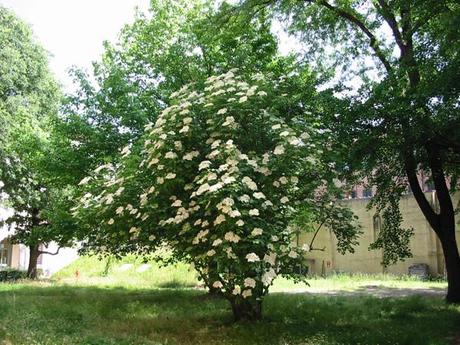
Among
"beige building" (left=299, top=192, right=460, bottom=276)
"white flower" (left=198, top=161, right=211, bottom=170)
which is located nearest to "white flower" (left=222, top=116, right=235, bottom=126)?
"white flower" (left=198, top=161, right=211, bottom=170)

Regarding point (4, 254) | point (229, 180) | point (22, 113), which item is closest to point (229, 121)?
point (229, 180)

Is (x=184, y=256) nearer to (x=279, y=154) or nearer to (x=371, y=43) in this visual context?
(x=279, y=154)

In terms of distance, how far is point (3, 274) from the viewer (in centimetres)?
3344

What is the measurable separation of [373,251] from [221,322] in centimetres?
2513

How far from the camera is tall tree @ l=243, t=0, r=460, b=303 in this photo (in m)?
11.9

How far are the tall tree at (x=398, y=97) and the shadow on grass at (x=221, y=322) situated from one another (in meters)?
2.72

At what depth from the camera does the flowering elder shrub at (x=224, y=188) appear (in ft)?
30.1

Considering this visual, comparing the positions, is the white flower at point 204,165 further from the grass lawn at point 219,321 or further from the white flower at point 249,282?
the grass lawn at point 219,321

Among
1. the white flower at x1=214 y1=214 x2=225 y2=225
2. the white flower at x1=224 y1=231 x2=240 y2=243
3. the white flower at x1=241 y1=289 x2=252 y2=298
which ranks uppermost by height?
the white flower at x1=214 y1=214 x2=225 y2=225

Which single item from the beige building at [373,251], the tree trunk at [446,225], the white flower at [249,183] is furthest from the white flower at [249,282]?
the beige building at [373,251]

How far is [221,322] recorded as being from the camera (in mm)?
12500

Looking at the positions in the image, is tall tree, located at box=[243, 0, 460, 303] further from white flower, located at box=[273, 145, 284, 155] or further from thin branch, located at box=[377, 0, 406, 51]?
white flower, located at box=[273, 145, 284, 155]

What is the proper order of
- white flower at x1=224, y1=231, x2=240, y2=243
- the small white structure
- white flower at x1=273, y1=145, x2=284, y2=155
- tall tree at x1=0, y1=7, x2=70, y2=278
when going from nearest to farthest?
white flower at x1=224, y1=231, x2=240, y2=243 → white flower at x1=273, y1=145, x2=284, y2=155 → tall tree at x1=0, y1=7, x2=70, y2=278 → the small white structure

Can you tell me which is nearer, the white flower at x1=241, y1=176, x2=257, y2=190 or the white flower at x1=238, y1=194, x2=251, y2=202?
the white flower at x1=238, y1=194, x2=251, y2=202
